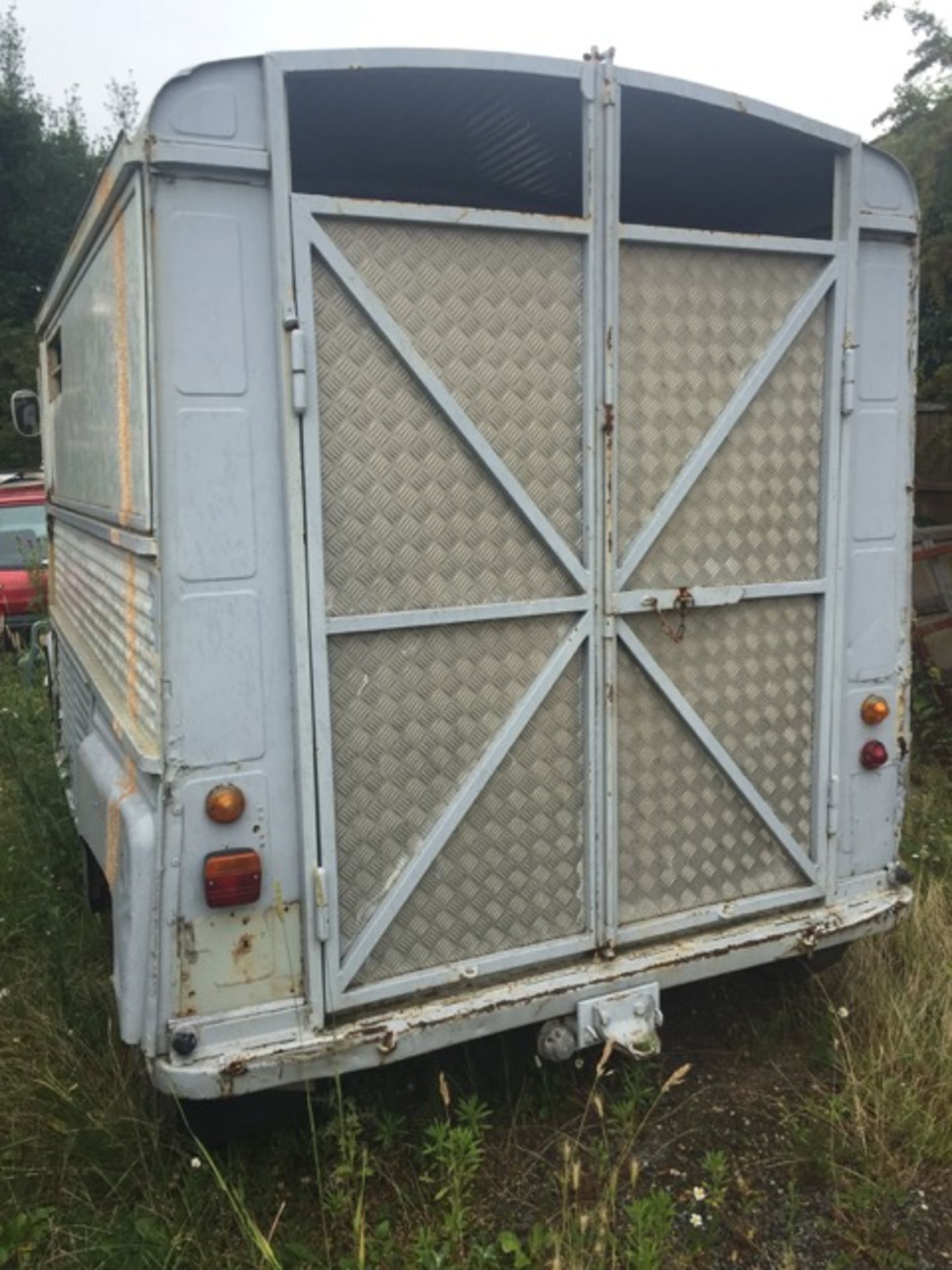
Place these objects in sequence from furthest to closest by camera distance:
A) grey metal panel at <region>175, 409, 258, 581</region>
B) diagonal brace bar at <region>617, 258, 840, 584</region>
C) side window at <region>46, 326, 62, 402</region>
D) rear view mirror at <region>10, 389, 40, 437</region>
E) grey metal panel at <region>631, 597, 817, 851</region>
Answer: rear view mirror at <region>10, 389, 40, 437</region> → side window at <region>46, 326, 62, 402</region> → grey metal panel at <region>631, 597, 817, 851</region> → diagonal brace bar at <region>617, 258, 840, 584</region> → grey metal panel at <region>175, 409, 258, 581</region>

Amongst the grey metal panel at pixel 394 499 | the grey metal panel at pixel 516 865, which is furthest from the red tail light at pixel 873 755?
the grey metal panel at pixel 394 499

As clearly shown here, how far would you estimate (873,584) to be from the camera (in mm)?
3672

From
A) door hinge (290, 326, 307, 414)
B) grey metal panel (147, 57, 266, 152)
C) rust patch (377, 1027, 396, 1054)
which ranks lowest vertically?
rust patch (377, 1027, 396, 1054)

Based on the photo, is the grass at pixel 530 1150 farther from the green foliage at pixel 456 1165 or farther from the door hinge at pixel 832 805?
the door hinge at pixel 832 805

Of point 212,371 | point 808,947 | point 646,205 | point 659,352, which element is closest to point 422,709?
point 212,371

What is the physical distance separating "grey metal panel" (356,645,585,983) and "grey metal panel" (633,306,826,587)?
19.1 inches

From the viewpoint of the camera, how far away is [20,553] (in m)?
10.1

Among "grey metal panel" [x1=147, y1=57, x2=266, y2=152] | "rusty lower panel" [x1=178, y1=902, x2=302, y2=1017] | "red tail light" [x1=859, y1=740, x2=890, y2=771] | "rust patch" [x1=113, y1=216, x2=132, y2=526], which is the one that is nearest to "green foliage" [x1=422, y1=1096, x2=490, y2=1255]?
"rusty lower panel" [x1=178, y1=902, x2=302, y2=1017]

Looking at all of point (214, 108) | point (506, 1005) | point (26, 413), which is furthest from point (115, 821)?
point (26, 413)

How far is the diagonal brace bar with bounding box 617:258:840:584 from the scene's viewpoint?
3.25 m

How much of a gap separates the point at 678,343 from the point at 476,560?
89 centimetres

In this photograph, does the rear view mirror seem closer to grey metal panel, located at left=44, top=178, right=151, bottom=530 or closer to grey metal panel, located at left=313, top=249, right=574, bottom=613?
grey metal panel, located at left=44, top=178, right=151, bottom=530

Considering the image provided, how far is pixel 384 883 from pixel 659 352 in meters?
1.69

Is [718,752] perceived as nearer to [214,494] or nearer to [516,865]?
[516,865]
